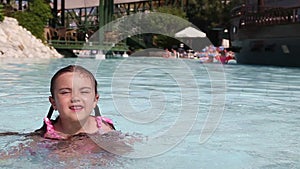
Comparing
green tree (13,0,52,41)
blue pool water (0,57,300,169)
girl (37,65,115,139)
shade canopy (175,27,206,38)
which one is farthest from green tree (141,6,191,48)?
girl (37,65,115,139)

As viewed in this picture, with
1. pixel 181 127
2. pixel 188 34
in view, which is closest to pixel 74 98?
pixel 181 127

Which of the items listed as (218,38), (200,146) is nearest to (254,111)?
(200,146)

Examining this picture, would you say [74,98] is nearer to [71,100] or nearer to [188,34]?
[71,100]

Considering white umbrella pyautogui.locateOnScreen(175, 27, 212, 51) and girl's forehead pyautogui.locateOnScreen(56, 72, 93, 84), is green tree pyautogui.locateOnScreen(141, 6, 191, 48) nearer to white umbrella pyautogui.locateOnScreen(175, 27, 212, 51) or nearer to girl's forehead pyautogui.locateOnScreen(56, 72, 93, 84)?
white umbrella pyautogui.locateOnScreen(175, 27, 212, 51)

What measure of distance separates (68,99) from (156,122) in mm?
1621

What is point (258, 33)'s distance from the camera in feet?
56.4

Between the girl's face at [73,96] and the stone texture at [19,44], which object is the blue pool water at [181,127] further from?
the stone texture at [19,44]

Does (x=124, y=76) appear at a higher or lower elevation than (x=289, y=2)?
lower

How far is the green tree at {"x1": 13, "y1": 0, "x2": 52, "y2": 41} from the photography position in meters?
26.3

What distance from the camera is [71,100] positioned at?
2549 millimetres

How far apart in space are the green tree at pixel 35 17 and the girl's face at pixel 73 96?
24.1 meters

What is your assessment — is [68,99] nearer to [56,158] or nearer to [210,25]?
[56,158]

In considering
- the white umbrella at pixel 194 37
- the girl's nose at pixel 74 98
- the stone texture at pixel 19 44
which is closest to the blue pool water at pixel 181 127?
the girl's nose at pixel 74 98

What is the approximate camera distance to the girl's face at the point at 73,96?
2.56 metres
